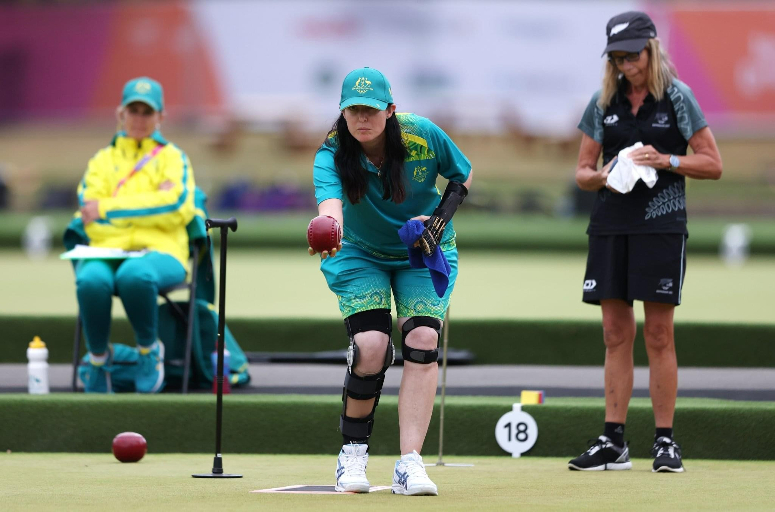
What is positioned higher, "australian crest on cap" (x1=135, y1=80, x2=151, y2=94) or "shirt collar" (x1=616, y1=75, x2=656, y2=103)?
"australian crest on cap" (x1=135, y1=80, x2=151, y2=94)

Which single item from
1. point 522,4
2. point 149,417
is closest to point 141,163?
point 149,417

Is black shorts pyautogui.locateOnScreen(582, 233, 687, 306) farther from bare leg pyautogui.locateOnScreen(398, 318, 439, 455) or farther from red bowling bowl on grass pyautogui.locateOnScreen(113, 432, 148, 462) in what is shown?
red bowling bowl on grass pyautogui.locateOnScreen(113, 432, 148, 462)

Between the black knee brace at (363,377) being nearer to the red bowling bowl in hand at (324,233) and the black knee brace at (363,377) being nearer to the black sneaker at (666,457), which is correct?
the red bowling bowl in hand at (324,233)

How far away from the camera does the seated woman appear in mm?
5125

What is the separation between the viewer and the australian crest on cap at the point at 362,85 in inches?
138

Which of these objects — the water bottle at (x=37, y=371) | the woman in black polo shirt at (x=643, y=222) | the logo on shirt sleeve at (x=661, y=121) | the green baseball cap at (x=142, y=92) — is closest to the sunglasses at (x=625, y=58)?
the woman in black polo shirt at (x=643, y=222)

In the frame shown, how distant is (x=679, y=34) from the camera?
22875 mm

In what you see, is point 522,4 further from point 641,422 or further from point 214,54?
point 641,422

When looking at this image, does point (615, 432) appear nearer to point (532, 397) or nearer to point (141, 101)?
point (532, 397)

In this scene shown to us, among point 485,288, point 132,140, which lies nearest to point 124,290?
point 132,140

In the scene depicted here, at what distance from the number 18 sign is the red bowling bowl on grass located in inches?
51.8

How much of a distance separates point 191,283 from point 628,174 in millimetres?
2126

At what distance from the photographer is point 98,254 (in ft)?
16.8

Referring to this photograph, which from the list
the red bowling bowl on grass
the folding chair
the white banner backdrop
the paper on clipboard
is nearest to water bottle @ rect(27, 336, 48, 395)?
the folding chair
